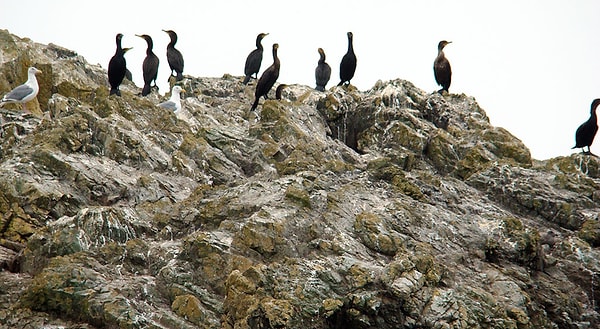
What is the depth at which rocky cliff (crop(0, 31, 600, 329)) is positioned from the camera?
9.42m

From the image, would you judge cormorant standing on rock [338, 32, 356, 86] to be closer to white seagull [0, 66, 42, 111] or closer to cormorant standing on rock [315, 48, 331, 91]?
cormorant standing on rock [315, 48, 331, 91]

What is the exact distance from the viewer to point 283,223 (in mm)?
10766

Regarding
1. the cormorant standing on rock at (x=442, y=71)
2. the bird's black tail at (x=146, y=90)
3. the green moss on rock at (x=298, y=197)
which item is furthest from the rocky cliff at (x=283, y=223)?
the cormorant standing on rock at (x=442, y=71)

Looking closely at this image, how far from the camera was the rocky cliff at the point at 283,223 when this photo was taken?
371 inches

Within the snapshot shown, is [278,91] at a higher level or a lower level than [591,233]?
higher

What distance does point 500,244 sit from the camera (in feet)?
39.2

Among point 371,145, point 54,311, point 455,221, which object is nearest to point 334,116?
point 371,145

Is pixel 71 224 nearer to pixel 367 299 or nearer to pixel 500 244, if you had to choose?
pixel 367 299

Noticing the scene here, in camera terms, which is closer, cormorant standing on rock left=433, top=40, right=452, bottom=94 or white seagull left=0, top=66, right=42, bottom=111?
white seagull left=0, top=66, right=42, bottom=111

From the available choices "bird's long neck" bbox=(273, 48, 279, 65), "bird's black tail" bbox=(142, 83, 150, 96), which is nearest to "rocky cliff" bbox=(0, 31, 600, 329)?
"bird's black tail" bbox=(142, 83, 150, 96)

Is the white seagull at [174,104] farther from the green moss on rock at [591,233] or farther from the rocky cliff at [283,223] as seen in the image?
→ the green moss on rock at [591,233]

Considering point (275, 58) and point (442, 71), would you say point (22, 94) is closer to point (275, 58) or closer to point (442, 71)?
point (275, 58)

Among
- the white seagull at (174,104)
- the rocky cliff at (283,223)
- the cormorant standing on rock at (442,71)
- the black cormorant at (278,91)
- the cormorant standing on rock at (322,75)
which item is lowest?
the rocky cliff at (283,223)

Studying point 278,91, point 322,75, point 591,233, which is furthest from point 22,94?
point 591,233
